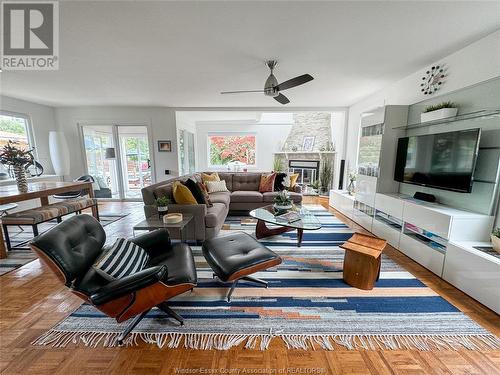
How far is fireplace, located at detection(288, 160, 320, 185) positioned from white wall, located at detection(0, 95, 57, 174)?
649cm

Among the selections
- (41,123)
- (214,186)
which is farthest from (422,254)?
(41,123)

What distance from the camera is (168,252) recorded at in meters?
1.75

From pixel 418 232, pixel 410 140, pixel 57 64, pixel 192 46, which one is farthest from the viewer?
pixel 410 140

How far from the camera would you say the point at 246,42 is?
2.10m

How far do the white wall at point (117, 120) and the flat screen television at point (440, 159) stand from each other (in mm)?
4787

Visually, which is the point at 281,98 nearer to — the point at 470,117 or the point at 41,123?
the point at 470,117

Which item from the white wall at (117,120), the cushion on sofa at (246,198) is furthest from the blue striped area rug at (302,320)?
the white wall at (117,120)

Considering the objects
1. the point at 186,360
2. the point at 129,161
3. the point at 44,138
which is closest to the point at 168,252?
the point at 186,360

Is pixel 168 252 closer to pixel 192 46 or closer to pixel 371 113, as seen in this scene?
pixel 192 46

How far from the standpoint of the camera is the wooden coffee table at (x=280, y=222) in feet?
7.49

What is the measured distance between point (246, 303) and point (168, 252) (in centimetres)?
80

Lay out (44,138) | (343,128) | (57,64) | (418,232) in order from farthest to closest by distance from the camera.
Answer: (343,128), (44,138), (57,64), (418,232)

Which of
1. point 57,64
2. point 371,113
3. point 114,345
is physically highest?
point 57,64

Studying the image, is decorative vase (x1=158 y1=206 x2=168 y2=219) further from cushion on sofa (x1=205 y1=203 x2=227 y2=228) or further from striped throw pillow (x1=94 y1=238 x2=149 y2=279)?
striped throw pillow (x1=94 y1=238 x2=149 y2=279)
